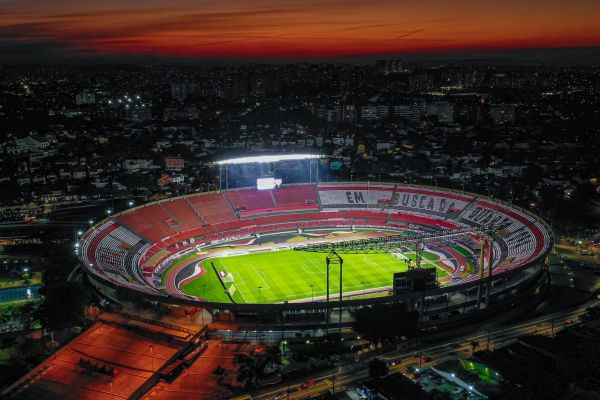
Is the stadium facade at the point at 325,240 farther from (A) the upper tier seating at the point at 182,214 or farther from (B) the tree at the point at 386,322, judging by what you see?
(B) the tree at the point at 386,322

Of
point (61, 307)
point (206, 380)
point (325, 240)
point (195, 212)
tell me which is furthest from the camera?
point (195, 212)

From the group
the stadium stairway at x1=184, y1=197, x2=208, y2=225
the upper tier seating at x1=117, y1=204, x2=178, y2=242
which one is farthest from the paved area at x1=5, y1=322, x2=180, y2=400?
the stadium stairway at x1=184, y1=197, x2=208, y2=225

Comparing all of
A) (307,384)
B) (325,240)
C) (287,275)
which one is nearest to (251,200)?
(325,240)

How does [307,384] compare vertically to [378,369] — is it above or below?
below

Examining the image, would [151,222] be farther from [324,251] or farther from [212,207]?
[324,251]

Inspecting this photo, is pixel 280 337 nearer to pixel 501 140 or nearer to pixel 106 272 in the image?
pixel 106 272

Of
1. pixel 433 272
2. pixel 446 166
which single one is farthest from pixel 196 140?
pixel 433 272
